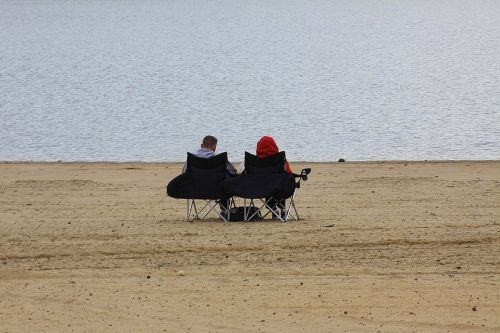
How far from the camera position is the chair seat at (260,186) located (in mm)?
13039

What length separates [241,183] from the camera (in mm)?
13117

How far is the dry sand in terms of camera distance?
28.5ft

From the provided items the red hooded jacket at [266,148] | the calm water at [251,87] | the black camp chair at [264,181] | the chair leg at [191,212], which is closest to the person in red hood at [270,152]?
the red hooded jacket at [266,148]

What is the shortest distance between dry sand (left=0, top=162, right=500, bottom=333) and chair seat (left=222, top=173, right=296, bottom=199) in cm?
32

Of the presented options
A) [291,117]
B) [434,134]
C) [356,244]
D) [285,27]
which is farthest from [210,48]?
[356,244]

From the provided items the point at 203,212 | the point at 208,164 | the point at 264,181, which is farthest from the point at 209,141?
the point at 203,212

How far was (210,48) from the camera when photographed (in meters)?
67.8

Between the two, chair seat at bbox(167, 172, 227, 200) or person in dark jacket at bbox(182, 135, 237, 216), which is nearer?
chair seat at bbox(167, 172, 227, 200)

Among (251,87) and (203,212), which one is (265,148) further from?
(251,87)

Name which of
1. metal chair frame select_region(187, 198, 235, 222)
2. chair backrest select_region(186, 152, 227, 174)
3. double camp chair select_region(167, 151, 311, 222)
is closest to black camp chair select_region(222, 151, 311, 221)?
double camp chair select_region(167, 151, 311, 222)

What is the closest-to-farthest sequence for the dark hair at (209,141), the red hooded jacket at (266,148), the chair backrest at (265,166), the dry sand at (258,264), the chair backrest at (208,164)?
the dry sand at (258,264), the chair backrest at (265,166), the chair backrest at (208,164), the red hooded jacket at (266,148), the dark hair at (209,141)

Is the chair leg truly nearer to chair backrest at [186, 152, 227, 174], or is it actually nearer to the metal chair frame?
the metal chair frame

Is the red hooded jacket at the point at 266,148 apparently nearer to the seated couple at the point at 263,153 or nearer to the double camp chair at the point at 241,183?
the seated couple at the point at 263,153

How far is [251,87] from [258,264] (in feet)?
117
